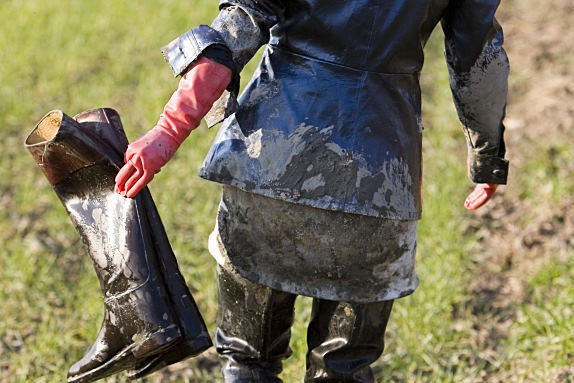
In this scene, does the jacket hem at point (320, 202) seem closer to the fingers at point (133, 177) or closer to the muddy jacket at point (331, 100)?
the muddy jacket at point (331, 100)

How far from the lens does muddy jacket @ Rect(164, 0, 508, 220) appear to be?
6.97ft

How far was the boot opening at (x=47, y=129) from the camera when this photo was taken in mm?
2230

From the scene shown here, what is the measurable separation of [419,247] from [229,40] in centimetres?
229

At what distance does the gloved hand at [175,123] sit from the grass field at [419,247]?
4.87ft

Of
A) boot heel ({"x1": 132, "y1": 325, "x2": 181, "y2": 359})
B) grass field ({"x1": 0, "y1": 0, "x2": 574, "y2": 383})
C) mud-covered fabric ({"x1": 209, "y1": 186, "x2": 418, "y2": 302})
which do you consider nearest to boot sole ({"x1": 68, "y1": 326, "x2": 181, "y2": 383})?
boot heel ({"x1": 132, "y1": 325, "x2": 181, "y2": 359})

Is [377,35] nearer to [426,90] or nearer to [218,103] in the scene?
[218,103]

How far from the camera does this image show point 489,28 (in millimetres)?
2230

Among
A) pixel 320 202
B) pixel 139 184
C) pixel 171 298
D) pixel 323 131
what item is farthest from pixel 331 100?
pixel 171 298

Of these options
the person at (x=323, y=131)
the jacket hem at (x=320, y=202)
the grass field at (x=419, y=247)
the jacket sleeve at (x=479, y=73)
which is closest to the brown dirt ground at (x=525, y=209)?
the grass field at (x=419, y=247)

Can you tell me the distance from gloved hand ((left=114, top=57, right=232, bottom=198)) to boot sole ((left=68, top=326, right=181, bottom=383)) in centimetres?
41

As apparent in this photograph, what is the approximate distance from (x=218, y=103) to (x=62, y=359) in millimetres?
1658

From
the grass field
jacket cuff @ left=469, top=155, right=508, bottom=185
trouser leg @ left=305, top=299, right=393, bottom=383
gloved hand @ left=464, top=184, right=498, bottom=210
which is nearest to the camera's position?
trouser leg @ left=305, top=299, right=393, bottom=383

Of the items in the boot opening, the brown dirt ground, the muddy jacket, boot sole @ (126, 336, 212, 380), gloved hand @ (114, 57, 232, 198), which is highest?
the boot opening

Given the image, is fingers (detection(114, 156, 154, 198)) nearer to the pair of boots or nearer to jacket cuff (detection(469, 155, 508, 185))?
the pair of boots
